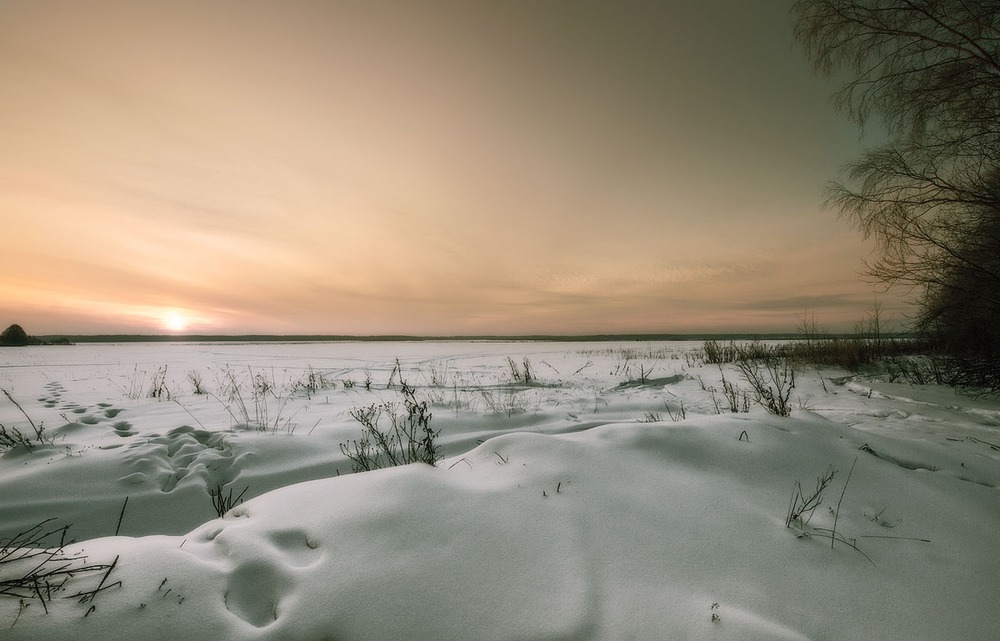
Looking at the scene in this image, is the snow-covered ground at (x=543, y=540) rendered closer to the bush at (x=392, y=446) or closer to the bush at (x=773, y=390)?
the bush at (x=392, y=446)

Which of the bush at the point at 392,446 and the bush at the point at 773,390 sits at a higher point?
the bush at the point at 773,390

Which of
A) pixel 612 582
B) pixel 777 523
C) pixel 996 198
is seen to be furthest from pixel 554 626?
pixel 996 198

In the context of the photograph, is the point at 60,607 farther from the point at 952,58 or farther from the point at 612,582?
the point at 952,58

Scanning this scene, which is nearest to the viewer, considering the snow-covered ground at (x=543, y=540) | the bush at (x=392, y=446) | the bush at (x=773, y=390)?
the snow-covered ground at (x=543, y=540)

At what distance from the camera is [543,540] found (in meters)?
1.57

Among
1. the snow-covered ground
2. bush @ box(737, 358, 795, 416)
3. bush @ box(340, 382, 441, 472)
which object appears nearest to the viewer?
the snow-covered ground

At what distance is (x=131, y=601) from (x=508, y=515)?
123 cm

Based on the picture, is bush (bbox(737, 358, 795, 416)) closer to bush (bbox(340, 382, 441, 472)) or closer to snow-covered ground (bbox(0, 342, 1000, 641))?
snow-covered ground (bbox(0, 342, 1000, 641))

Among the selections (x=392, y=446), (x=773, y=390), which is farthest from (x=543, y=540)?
(x=773, y=390)

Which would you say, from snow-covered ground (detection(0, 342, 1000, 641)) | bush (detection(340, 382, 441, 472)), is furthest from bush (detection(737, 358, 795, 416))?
bush (detection(340, 382, 441, 472))

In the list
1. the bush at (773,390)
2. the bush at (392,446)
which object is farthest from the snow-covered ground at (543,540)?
the bush at (773,390)

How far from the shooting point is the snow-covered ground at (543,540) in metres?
1.19

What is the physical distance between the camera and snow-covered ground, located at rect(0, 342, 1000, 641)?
1.19 m

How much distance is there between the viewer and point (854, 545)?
1.62 m
